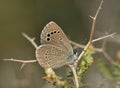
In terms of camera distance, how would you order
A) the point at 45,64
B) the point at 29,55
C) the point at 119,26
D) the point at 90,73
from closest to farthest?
the point at 45,64 < the point at 90,73 < the point at 119,26 < the point at 29,55

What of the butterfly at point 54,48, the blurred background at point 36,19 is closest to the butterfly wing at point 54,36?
the butterfly at point 54,48

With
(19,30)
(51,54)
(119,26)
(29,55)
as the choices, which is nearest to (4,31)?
(19,30)

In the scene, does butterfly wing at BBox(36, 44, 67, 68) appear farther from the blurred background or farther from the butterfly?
the blurred background

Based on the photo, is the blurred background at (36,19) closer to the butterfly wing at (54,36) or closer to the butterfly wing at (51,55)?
the butterfly wing at (51,55)

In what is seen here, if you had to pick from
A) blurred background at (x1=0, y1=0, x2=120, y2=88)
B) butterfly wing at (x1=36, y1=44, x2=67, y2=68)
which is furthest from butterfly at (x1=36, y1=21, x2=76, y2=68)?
blurred background at (x1=0, y1=0, x2=120, y2=88)

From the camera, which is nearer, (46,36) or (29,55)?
(46,36)

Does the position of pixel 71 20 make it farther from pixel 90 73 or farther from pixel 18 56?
pixel 90 73

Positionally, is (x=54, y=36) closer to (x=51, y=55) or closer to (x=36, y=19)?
(x=51, y=55)
